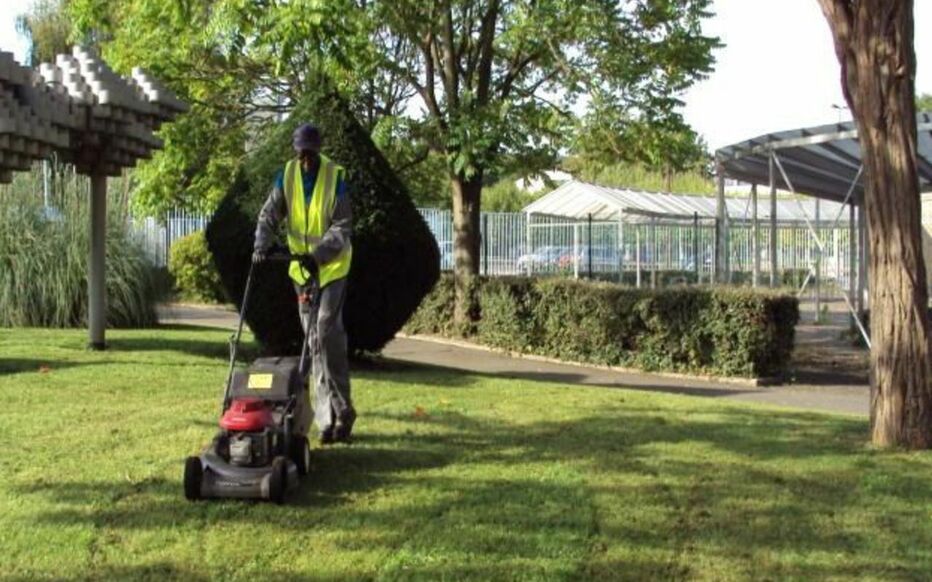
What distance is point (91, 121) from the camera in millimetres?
12547

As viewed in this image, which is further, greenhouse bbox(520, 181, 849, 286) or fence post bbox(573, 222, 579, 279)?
greenhouse bbox(520, 181, 849, 286)

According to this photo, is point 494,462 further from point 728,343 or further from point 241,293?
point 728,343

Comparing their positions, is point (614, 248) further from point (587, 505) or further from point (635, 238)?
point (587, 505)

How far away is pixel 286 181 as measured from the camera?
750cm

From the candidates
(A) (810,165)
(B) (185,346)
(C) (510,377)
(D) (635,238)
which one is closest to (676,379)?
(C) (510,377)

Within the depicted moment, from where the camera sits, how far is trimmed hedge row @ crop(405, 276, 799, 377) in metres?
15.4

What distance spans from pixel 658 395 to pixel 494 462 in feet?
13.3

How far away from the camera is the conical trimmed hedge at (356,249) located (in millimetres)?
11336

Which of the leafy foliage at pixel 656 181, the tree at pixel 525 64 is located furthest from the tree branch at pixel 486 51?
the leafy foliage at pixel 656 181

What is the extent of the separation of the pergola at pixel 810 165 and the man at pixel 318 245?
26.7 ft

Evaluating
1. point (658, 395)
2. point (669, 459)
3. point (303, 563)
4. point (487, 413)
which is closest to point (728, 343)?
point (658, 395)

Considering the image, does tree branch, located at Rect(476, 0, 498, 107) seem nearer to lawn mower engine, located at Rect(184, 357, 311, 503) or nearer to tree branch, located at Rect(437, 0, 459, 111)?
tree branch, located at Rect(437, 0, 459, 111)

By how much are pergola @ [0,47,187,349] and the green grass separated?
96.0 inches

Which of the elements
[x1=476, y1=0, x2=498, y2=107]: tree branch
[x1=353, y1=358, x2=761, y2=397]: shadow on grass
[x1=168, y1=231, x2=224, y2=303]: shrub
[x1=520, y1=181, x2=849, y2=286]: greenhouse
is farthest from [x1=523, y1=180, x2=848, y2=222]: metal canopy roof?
[x1=353, y1=358, x2=761, y2=397]: shadow on grass
